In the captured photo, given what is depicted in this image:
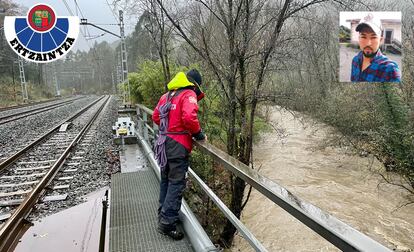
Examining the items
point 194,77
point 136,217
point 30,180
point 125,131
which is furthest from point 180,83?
point 125,131

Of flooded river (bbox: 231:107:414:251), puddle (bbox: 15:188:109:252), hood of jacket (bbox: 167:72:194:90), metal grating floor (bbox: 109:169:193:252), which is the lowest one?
flooded river (bbox: 231:107:414:251)

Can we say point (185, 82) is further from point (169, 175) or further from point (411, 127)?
point (411, 127)

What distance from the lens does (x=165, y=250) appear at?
10.1 feet

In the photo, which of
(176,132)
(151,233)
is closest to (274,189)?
(176,132)

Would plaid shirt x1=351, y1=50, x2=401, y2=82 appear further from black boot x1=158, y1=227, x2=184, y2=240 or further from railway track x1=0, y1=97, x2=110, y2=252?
black boot x1=158, y1=227, x2=184, y2=240

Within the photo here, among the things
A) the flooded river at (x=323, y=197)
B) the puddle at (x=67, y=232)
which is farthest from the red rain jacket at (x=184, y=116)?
the flooded river at (x=323, y=197)

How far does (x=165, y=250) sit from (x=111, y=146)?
270 inches

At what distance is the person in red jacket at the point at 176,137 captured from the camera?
10.1 ft

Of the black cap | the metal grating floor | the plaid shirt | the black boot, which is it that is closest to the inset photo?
the plaid shirt

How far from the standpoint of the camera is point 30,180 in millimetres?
6355

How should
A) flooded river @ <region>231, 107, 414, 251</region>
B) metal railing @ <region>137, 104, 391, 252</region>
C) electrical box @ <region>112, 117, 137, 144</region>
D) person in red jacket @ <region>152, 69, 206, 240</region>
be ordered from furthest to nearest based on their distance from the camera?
1. electrical box @ <region>112, 117, 137, 144</region>
2. flooded river @ <region>231, 107, 414, 251</region>
3. person in red jacket @ <region>152, 69, 206, 240</region>
4. metal railing @ <region>137, 104, 391, 252</region>

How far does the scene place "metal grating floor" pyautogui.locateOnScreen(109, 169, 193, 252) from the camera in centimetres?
320

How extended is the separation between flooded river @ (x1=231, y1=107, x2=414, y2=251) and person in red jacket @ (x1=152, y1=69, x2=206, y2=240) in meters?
3.45

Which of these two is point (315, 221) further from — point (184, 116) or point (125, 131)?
point (125, 131)
